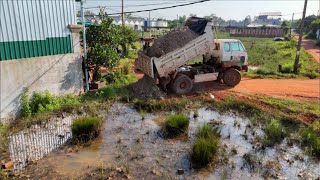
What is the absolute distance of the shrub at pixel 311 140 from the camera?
24.0 feet

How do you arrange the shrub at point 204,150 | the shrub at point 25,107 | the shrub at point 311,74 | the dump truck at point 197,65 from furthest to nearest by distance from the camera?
the shrub at point 311,74, the dump truck at point 197,65, the shrub at point 25,107, the shrub at point 204,150

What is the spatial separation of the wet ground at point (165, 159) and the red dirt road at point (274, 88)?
14.1 ft

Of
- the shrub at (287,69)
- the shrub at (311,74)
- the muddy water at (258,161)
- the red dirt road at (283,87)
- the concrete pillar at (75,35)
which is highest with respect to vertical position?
A: the concrete pillar at (75,35)

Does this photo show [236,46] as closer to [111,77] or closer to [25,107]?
[111,77]

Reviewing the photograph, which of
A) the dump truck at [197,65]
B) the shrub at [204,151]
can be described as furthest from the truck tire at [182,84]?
the shrub at [204,151]

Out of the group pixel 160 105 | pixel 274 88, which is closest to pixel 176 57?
pixel 160 105

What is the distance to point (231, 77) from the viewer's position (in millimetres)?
13367

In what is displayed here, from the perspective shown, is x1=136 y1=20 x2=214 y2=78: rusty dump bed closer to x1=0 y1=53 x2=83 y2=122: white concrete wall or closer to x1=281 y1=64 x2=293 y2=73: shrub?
x1=0 y1=53 x2=83 y2=122: white concrete wall

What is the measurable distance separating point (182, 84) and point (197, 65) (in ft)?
6.35

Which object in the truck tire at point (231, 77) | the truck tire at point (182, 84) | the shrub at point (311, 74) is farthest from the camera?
the shrub at point (311, 74)

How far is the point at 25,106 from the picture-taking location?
9.08 meters

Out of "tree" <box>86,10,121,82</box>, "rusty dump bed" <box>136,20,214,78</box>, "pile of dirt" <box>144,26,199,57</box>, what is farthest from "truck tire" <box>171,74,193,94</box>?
"tree" <box>86,10,121,82</box>

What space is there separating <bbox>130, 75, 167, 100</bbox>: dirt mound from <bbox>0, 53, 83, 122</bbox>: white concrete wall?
2303 millimetres

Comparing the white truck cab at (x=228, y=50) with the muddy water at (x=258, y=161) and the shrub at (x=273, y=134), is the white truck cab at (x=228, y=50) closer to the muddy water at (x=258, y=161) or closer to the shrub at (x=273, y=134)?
the muddy water at (x=258, y=161)
